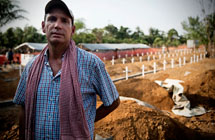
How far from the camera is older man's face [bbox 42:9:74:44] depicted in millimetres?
1333

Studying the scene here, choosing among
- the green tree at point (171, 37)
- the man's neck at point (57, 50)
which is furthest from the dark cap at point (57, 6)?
the green tree at point (171, 37)

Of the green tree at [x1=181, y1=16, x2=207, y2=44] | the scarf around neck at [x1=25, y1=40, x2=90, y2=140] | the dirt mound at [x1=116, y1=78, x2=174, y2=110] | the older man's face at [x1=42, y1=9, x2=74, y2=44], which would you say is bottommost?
the dirt mound at [x1=116, y1=78, x2=174, y2=110]

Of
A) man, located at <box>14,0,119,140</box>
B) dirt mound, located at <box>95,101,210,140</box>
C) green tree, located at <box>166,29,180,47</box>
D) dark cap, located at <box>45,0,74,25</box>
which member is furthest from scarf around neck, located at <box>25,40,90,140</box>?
green tree, located at <box>166,29,180,47</box>

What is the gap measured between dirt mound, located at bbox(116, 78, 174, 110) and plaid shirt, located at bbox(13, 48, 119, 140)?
4.68m

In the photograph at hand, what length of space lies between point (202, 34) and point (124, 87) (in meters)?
17.3

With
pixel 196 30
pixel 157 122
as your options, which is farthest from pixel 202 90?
pixel 196 30

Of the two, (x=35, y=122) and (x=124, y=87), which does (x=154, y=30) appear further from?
(x=35, y=122)

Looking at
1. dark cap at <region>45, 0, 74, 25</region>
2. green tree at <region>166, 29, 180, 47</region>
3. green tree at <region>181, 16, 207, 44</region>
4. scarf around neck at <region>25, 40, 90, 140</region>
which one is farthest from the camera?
green tree at <region>166, 29, 180, 47</region>

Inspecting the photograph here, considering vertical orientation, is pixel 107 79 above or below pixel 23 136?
above

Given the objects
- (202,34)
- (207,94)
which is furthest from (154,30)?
(207,94)

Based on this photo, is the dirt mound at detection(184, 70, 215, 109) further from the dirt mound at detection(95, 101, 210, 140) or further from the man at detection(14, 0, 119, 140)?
the man at detection(14, 0, 119, 140)

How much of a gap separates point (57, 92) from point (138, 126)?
219 centimetres

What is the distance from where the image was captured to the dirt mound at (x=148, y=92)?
5414 mm

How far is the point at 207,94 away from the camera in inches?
230
